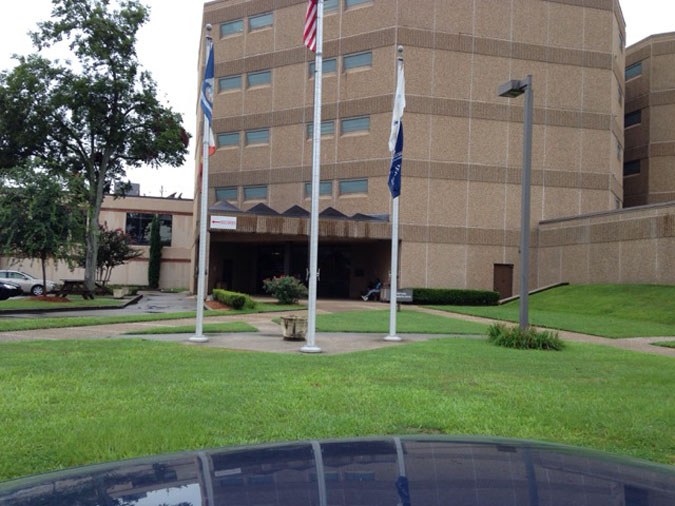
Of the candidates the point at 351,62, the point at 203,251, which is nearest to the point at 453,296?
the point at 351,62

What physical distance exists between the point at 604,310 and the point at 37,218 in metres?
25.8

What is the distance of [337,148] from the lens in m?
37.1

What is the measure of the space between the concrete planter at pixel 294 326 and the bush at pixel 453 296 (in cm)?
1938

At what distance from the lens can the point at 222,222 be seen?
107 feet

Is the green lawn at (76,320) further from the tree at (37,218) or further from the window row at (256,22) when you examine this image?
the window row at (256,22)

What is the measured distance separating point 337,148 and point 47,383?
30565mm

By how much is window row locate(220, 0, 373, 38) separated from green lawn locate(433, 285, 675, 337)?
19.9 meters

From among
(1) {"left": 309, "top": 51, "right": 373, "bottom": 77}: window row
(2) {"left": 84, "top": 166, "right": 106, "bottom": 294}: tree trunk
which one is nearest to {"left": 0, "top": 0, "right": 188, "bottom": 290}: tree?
(2) {"left": 84, "top": 166, "right": 106, "bottom": 294}: tree trunk

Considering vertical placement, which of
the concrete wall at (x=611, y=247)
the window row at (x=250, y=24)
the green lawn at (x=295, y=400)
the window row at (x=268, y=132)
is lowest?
the green lawn at (x=295, y=400)

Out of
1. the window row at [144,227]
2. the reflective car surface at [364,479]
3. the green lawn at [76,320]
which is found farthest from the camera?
the window row at [144,227]

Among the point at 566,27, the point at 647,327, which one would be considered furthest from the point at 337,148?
the point at 647,327

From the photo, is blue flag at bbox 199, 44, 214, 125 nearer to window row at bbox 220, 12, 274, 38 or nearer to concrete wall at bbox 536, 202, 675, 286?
concrete wall at bbox 536, 202, 675, 286

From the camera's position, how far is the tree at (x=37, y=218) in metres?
27.7

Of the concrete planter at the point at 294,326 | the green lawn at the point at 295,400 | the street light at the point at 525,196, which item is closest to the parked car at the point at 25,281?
the concrete planter at the point at 294,326
